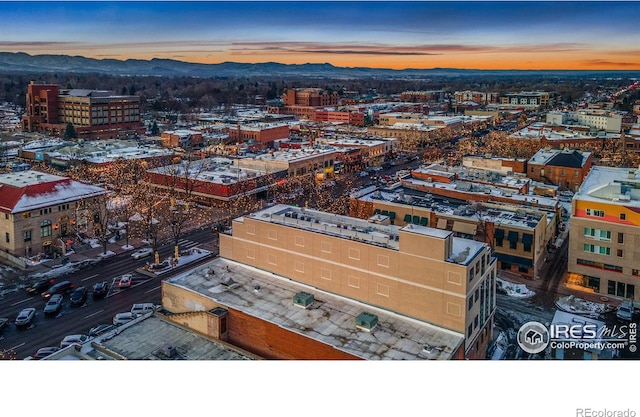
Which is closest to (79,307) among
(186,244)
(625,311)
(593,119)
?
(186,244)

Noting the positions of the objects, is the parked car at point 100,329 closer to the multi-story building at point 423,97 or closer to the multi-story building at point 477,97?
the multi-story building at point 477,97

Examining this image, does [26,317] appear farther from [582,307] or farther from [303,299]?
[582,307]

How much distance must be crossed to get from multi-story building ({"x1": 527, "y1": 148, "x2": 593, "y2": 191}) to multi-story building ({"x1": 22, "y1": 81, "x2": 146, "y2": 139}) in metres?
25.9

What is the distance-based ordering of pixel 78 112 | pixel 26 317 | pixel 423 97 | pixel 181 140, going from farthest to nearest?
pixel 423 97 < pixel 78 112 < pixel 181 140 < pixel 26 317

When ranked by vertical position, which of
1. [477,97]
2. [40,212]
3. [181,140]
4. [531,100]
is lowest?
[40,212]

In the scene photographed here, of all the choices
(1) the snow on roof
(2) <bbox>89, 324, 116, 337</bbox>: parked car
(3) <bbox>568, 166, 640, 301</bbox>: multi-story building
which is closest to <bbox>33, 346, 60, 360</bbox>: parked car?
(2) <bbox>89, 324, 116, 337</bbox>: parked car

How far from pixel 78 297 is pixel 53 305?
0.54m

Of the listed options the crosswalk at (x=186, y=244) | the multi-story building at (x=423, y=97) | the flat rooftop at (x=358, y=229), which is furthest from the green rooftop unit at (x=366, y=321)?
the multi-story building at (x=423, y=97)

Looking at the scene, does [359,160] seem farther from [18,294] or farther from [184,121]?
[184,121]

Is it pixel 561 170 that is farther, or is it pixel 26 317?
pixel 561 170

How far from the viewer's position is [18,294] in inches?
430

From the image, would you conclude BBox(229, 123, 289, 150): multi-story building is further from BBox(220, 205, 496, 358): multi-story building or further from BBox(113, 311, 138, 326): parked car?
BBox(220, 205, 496, 358): multi-story building

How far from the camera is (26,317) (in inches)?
375
